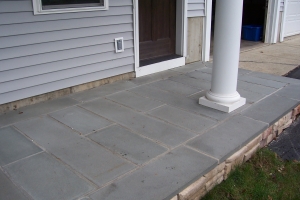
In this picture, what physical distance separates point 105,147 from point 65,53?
163cm

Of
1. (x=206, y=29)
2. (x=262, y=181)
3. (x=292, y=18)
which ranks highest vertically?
(x=292, y=18)

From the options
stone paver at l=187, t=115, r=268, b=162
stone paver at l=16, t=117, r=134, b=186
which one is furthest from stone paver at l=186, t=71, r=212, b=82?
stone paver at l=16, t=117, r=134, b=186

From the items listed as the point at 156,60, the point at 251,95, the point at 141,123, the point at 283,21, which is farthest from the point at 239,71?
the point at 283,21

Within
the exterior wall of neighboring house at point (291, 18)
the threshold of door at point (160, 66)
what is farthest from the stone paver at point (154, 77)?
the exterior wall of neighboring house at point (291, 18)

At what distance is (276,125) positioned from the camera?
3.28 meters

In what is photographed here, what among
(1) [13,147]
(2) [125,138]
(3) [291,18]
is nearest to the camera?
(1) [13,147]

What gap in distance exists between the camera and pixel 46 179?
222cm

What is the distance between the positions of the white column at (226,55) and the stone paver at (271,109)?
19cm

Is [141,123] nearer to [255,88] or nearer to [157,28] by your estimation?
[255,88]

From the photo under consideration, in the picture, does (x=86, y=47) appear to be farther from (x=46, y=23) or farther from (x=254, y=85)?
(x=254, y=85)

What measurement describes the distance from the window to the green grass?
8.62 feet

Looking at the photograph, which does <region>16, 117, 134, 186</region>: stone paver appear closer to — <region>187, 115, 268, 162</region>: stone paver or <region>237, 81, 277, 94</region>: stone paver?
<region>187, 115, 268, 162</region>: stone paver

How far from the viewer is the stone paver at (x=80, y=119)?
304cm

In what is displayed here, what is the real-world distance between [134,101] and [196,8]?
2.51m
